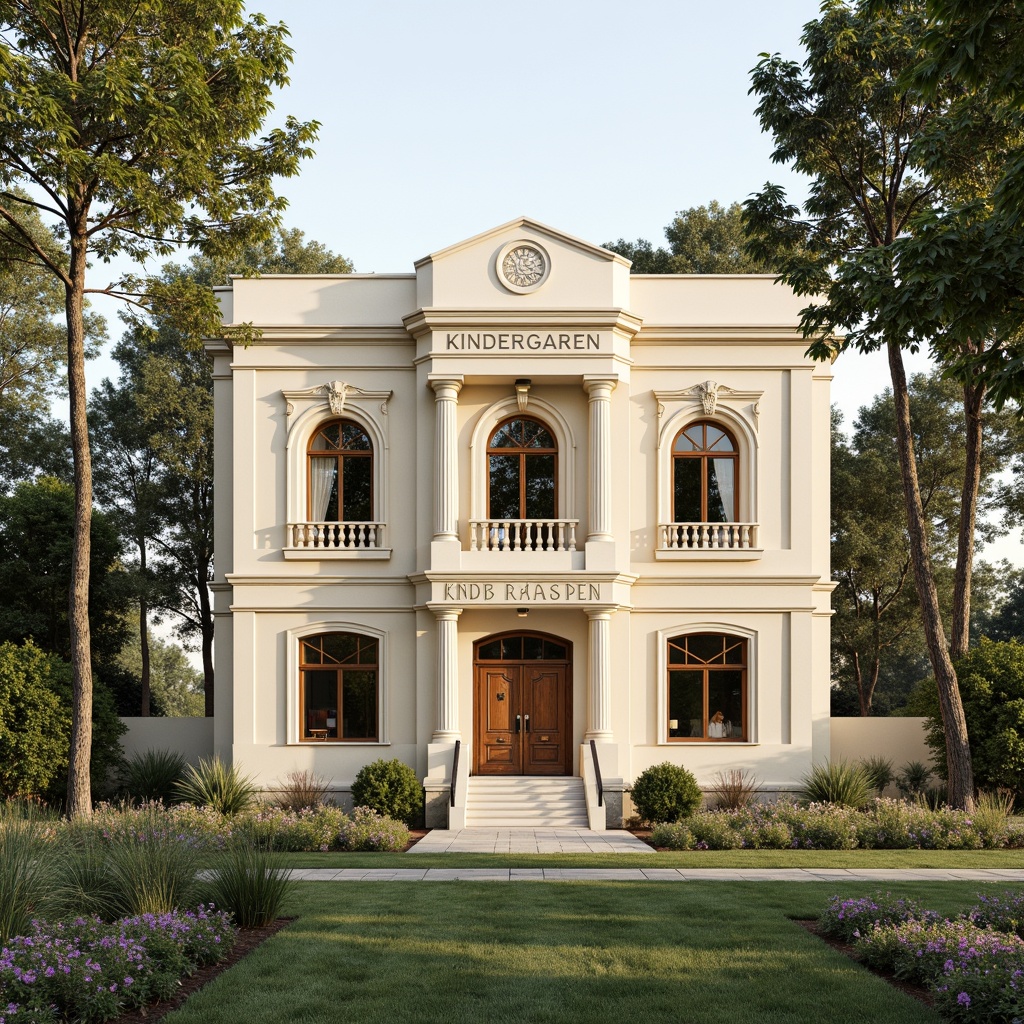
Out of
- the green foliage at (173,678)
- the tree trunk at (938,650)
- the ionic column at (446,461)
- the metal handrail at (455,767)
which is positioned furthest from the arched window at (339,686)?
the green foliage at (173,678)

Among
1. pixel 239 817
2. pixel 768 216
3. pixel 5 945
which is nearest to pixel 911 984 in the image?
pixel 5 945

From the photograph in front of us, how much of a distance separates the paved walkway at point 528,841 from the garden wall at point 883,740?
6.07 m

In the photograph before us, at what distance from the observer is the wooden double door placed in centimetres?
2245

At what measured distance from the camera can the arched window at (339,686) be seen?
22.4m

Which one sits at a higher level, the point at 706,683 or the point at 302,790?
the point at 706,683

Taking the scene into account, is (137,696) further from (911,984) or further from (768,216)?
(911,984)

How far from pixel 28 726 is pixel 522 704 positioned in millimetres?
9155

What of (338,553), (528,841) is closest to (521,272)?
(338,553)

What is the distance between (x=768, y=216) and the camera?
21547 mm

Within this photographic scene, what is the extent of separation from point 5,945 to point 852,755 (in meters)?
18.9

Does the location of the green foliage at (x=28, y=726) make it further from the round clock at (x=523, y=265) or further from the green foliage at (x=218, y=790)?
the round clock at (x=523, y=265)

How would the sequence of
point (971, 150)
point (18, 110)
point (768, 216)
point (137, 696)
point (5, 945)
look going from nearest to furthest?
point (5, 945), point (18, 110), point (971, 150), point (768, 216), point (137, 696)

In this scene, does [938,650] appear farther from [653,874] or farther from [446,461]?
[446,461]

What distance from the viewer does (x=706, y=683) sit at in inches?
886
